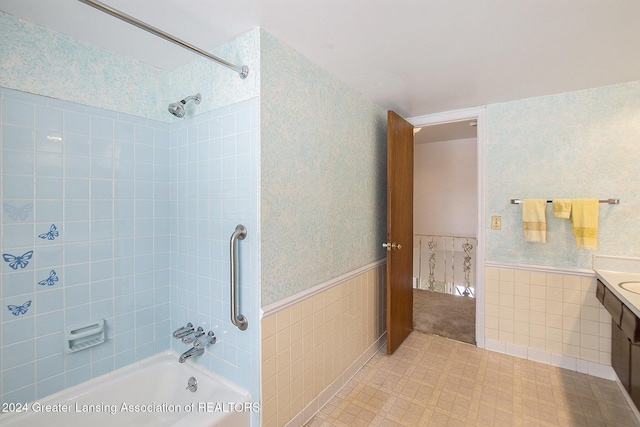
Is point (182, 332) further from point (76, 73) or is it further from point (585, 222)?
point (585, 222)

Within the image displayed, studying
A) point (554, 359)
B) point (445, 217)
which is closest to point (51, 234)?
point (554, 359)

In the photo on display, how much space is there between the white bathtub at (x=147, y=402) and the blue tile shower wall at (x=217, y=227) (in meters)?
0.09

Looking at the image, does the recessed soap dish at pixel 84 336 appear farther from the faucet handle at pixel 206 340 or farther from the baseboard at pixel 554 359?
the baseboard at pixel 554 359

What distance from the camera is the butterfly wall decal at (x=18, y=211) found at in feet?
4.41

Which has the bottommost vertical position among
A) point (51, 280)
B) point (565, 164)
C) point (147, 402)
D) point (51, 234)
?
point (147, 402)

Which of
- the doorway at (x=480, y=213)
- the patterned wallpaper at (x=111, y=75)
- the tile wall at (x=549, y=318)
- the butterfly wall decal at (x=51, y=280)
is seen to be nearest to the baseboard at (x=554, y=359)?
the tile wall at (x=549, y=318)

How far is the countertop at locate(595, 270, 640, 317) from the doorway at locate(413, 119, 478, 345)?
1.92 meters

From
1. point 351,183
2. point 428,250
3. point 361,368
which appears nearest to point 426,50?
point 351,183

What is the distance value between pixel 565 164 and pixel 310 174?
2139 millimetres

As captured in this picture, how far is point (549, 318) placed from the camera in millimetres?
2359

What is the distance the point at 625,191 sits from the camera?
2094mm

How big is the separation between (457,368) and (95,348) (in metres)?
2.59

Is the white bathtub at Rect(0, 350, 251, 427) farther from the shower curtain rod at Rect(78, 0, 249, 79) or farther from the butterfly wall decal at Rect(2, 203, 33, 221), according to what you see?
the shower curtain rod at Rect(78, 0, 249, 79)

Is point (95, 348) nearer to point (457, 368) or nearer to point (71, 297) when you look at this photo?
point (71, 297)
